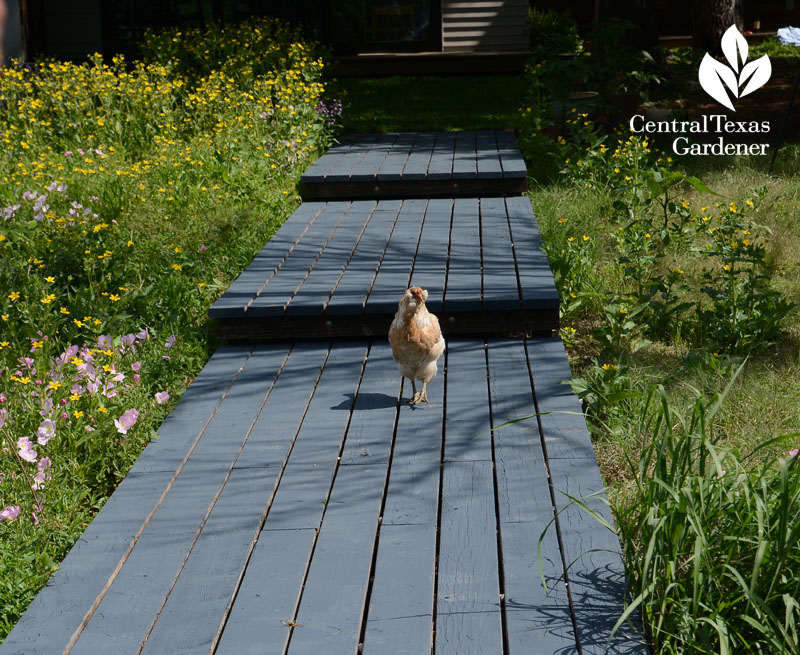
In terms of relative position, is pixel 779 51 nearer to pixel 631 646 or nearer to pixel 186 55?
pixel 186 55

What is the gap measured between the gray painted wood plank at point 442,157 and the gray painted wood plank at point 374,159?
511 mm

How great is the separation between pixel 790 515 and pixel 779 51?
51.0 feet

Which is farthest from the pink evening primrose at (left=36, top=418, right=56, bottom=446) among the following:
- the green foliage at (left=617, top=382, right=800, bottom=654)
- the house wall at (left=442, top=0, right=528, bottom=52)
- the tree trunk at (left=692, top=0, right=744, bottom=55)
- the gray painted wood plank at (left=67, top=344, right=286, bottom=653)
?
the house wall at (left=442, top=0, right=528, bottom=52)

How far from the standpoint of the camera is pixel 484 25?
1691cm

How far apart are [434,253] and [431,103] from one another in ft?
27.1

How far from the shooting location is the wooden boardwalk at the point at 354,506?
2.59m

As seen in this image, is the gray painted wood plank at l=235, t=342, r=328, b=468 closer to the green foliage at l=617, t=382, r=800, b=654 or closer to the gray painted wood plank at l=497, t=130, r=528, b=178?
the green foliage at l=617, t=382, r=800, b=654

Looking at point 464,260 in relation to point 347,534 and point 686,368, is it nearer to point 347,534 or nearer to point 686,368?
point 686,368

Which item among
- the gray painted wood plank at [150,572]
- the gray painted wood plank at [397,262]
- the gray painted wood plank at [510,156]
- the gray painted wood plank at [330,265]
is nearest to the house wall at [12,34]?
the gray painted wood plank at [510,156]

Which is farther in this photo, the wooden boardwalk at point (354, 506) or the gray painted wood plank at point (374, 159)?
the gray painted wood plank at point (374, 159)

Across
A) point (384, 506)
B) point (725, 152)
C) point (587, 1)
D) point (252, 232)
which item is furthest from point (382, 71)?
point (384, 506)

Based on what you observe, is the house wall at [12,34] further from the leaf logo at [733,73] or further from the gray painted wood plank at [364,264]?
the leaf logo at [733,73]

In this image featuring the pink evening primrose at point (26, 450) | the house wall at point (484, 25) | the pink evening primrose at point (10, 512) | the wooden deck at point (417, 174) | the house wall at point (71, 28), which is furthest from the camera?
the house wall at point (71, 28)

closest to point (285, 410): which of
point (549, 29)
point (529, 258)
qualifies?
point (529, 258)
